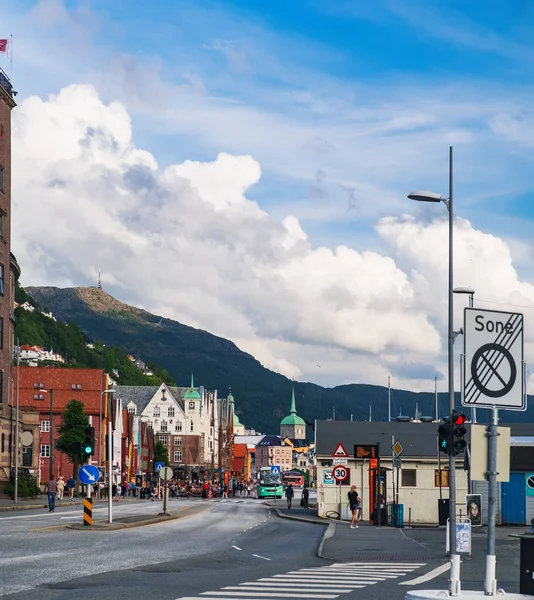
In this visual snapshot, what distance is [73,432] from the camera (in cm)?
9575

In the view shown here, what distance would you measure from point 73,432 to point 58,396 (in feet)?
67.4

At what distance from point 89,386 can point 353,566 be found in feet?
313

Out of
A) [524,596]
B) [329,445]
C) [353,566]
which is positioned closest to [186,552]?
[353,566]

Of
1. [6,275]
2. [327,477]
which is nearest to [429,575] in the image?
[327,477]

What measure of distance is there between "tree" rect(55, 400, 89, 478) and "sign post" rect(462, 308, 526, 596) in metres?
82.6

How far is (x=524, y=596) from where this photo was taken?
14234 millimetres

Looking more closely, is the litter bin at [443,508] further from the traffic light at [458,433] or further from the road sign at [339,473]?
the traffic light at [458,433]

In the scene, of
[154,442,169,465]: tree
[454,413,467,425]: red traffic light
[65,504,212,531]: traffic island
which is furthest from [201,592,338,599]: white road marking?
[154,442,169,465]: tree

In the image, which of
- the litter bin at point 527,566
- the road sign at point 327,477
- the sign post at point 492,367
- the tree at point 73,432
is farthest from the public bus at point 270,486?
the sign post at point 492,367

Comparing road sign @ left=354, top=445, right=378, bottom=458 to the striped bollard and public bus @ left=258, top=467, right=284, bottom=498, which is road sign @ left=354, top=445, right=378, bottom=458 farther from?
public bus @ left=258, top=467, right=284, bottom=498

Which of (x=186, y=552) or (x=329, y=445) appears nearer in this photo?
(x=186, y=552)

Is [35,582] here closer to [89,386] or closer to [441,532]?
[441,532]

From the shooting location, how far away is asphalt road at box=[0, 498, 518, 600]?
59.9ft

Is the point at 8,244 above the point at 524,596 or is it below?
above
